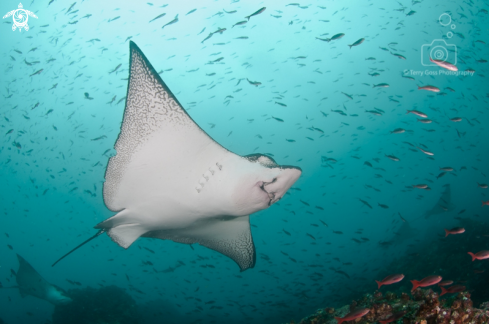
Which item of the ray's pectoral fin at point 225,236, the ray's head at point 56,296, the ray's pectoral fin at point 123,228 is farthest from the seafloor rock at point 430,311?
the ray's head at point 56,296

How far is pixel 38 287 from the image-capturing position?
11.5m

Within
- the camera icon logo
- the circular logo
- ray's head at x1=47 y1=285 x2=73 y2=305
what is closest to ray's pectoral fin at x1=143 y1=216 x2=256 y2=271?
ray's head at x1=47 y1=285 x2=73 y2=305

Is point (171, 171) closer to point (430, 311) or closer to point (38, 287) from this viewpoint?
point (430, 311)

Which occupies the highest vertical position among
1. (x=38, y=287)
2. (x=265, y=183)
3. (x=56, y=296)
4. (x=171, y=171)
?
(x=171, y=171)

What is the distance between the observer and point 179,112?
225 centimetres

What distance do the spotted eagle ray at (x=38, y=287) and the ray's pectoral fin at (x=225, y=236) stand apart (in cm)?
1264

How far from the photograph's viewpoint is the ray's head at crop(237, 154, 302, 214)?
2.22 m

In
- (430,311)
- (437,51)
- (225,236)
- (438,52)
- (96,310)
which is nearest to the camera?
(430,311)

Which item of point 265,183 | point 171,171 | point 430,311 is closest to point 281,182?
point 265,183

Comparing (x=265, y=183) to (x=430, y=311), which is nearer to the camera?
(x=430, y=311)

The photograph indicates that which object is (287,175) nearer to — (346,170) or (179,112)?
(179,112)

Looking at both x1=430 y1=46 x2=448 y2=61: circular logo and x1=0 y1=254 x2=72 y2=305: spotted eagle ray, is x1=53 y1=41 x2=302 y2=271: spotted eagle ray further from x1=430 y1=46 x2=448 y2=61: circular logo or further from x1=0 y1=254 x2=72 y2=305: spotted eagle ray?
x1=430 y1=46 x2=448 y2=61: circular logo

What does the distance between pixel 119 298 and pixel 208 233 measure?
12455 millimetres

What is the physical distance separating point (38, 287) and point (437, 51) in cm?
4123
